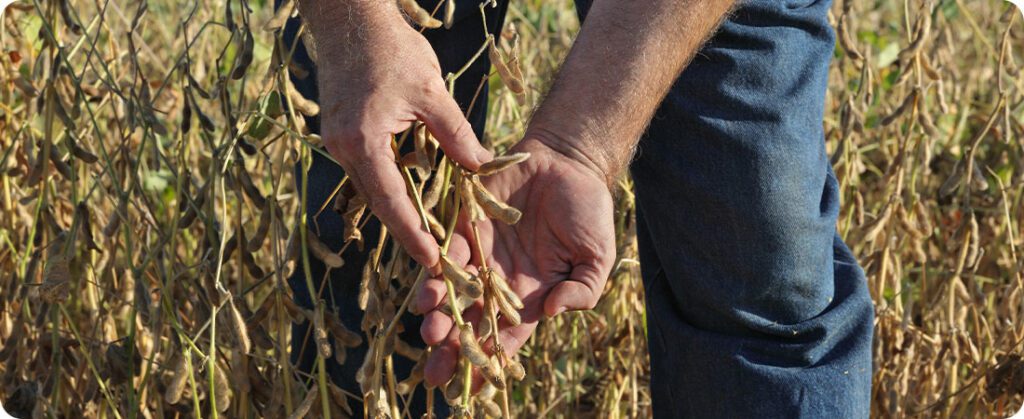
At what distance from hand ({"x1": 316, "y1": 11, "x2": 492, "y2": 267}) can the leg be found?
349 mm

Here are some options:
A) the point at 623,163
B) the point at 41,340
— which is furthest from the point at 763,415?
the point at 41,340

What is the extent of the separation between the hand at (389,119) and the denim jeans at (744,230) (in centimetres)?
34

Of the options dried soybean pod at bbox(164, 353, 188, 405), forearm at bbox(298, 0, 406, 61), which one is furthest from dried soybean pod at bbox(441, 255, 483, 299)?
dried soybean pod at bbox(164, 353, 188, 405)

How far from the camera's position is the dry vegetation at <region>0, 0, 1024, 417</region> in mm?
1396

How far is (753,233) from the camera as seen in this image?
146 centimetres

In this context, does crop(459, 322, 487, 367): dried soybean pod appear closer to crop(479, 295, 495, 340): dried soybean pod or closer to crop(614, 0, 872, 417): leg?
crop(479, 295, 495, 340): dried soybean pod

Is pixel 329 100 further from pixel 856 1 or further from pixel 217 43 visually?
pixel 856 1

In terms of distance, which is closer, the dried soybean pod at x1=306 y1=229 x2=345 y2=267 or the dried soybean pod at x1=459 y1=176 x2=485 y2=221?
the dried soybean pod at x1=459 y1=176 x2=485 y2=221

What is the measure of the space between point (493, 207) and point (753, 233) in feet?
1.38

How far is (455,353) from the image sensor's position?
1.23 m

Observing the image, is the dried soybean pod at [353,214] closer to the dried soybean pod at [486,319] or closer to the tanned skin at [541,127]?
the tanned skin at [541,127]

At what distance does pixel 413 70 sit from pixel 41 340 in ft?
2.72

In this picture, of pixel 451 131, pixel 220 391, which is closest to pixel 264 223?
pixel 220 391

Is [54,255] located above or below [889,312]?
above
